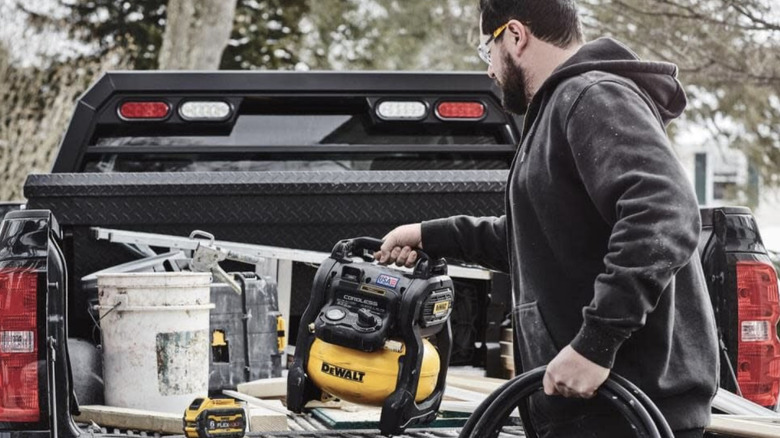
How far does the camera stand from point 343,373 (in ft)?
10.7

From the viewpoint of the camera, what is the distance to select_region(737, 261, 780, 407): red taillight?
377 centimetres

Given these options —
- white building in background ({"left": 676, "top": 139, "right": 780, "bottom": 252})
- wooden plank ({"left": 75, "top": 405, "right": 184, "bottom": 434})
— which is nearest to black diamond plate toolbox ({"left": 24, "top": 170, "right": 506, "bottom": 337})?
wooden plank ({"left": 75, "top": 405, "right": 184, "bottom": 434})

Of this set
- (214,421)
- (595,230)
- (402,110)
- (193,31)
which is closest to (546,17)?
(595,230)

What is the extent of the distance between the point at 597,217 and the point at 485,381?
1.70 metres

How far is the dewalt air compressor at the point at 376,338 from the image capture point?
3209mm

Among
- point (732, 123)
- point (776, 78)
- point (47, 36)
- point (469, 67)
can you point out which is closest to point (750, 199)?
point (732, 123)

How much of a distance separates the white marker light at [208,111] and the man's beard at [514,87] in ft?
6.99

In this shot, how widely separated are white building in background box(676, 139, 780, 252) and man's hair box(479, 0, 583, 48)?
824cm

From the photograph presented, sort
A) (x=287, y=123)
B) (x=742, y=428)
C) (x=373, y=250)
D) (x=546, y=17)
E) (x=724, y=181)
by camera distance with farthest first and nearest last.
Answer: (x=724, y=181), (x=287, y=123), (x=373, y=250), (x=742, y=428), (x=546, y=17)

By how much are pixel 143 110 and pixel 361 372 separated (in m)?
1.85

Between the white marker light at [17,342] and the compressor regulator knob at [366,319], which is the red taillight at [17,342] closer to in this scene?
the white marker light at [17,342]

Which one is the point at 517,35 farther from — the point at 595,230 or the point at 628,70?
the point at 595,230

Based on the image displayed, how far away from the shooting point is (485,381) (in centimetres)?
402

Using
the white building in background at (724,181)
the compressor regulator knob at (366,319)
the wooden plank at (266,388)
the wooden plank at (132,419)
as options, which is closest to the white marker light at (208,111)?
the wooden plank at (266,388)
